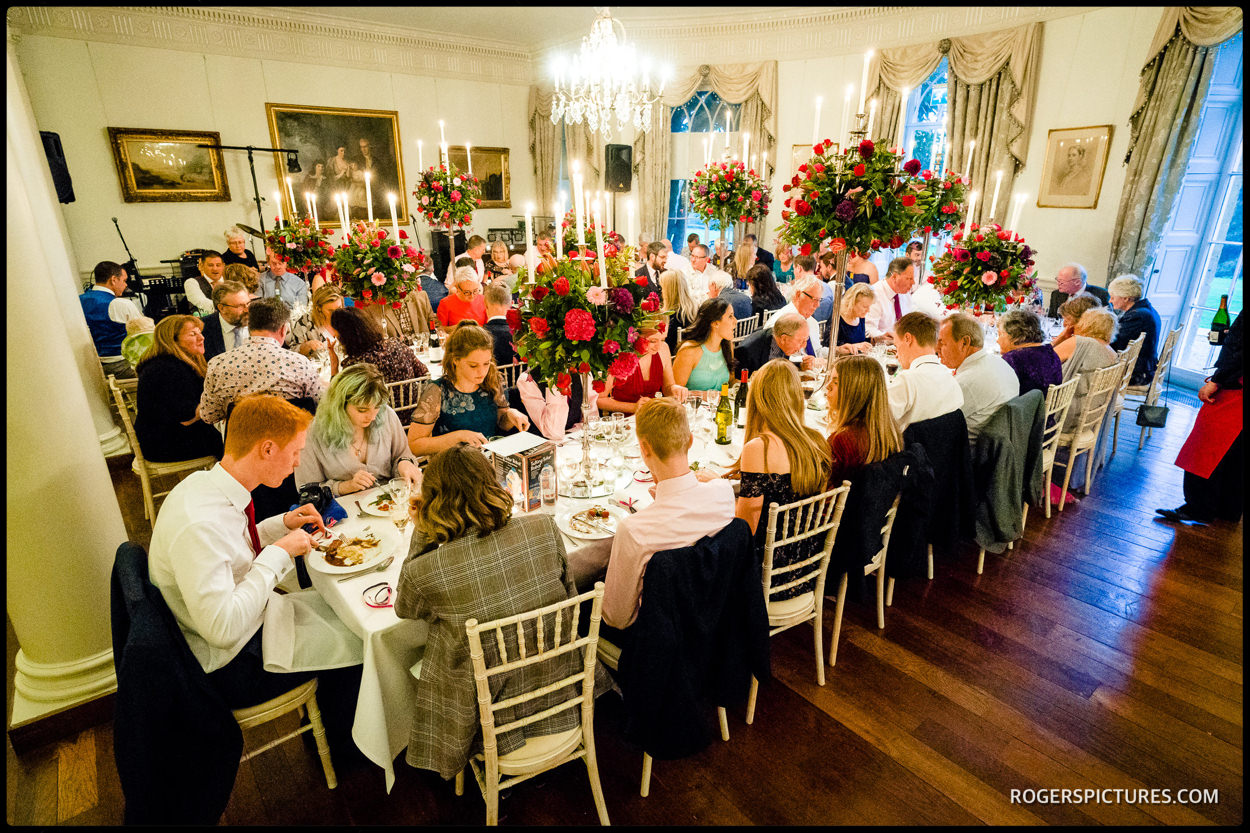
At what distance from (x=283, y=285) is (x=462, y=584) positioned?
238 inches

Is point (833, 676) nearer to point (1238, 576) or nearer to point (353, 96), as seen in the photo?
point (1238, 576)

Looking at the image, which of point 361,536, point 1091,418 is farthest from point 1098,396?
point 361,536

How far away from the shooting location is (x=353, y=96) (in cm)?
955

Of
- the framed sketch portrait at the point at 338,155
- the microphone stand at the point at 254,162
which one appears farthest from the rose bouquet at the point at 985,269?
the microphone stand at the point at 254,162

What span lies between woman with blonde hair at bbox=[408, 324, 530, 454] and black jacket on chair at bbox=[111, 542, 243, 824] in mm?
1417

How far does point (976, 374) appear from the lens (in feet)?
12.2

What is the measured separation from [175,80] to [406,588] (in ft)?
30.7

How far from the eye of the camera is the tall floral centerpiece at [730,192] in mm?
7172

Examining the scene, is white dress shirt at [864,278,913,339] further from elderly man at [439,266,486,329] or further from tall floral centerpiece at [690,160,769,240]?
elderly man at [439,266,486,329]

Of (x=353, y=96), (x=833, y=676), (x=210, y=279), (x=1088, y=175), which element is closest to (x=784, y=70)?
(x=1088, y=175)

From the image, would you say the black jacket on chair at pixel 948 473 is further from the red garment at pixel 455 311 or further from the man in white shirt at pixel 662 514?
the red garment at pixel 455 311

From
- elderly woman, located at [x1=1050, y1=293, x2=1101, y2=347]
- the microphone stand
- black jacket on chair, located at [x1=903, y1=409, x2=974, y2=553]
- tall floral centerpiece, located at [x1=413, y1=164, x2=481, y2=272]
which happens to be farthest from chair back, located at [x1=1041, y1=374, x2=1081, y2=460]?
the microphone stand

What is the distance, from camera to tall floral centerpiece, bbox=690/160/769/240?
7.17 metres

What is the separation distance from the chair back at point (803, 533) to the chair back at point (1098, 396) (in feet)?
8.58
